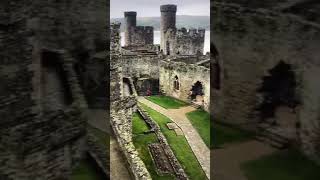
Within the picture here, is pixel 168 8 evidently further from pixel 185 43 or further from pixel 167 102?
pixel 167 102

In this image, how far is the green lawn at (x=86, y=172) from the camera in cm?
1164

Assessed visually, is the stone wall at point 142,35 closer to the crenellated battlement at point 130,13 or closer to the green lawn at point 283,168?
the crenellated battlement at point 130,13

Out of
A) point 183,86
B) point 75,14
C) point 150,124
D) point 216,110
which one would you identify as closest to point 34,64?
point 216,110

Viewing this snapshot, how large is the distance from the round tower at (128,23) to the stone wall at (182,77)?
64.6ft

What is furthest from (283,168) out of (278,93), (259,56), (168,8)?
(168,8)

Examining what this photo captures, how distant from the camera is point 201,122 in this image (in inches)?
1063

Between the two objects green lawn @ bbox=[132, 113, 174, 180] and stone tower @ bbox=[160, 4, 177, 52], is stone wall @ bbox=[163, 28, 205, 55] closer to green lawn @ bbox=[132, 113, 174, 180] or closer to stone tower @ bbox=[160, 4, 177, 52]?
stone tower @ bbox=[160, 4, 177, 52]

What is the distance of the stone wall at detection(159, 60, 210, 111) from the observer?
101 feet

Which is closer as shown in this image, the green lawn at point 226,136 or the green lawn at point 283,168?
the green lawn at point 283,168

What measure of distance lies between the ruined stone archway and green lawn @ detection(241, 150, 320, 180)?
21997 millimetres

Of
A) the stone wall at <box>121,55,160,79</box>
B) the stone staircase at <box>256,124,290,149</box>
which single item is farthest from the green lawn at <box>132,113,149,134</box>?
the stone staircase at <box>256,124,290,149</box>

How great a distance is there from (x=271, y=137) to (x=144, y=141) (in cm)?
1259

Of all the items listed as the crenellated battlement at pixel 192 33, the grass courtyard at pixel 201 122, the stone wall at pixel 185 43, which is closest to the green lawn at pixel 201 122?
the grass courtyard at pixel 201 122

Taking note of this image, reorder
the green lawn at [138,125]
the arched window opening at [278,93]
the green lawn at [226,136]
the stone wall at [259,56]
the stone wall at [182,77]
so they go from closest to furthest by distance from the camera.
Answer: the stone wall at [259,56]
the arched window opening at [278,93]
the green lawn at [226,136]
the green lawn at [138,125]
the stone wall at [182,77]
